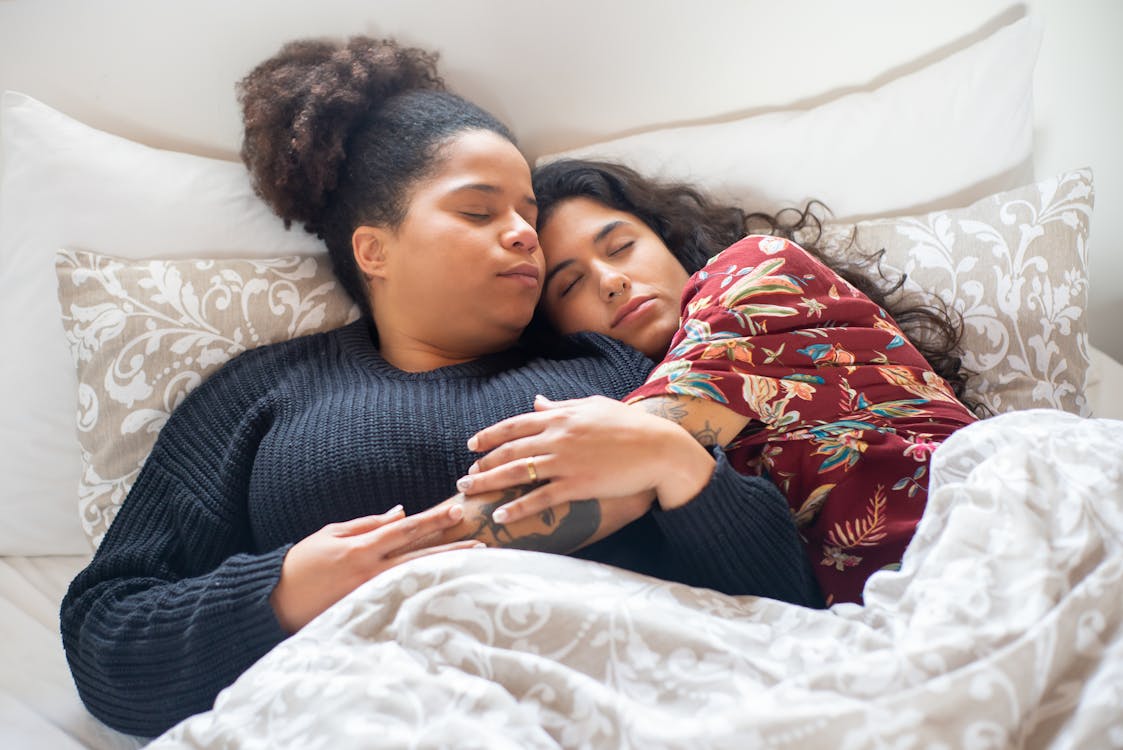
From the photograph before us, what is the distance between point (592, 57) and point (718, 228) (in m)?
0.43

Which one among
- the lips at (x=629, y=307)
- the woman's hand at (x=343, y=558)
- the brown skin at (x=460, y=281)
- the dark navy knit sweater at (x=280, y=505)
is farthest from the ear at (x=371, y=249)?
the woman's hand at (x=343, y=558)

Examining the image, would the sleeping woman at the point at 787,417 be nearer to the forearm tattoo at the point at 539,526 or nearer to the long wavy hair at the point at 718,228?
the forearm tattoo at the point at 539,526

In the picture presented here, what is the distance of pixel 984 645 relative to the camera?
0.66 m

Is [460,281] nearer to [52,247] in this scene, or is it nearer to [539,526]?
[539,526]

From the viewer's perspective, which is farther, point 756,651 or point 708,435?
point 708,435

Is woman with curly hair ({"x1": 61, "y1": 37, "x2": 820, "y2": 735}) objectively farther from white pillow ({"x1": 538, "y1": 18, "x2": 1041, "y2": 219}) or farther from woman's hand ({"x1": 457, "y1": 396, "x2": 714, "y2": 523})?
white pillow ({"x1": 538, "y1": 18, "x2": 1041, "y2": 219})

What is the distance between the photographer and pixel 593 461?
0.92 m

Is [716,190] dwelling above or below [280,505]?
above

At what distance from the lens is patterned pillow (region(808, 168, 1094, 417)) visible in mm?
1252

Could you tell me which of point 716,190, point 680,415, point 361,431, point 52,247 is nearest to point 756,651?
point 680,415

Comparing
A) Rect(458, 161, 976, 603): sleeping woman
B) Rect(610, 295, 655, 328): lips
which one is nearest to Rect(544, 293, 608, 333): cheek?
Rect(610, 295, 655, 328): lips

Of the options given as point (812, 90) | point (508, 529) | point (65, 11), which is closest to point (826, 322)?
point (508, 529)

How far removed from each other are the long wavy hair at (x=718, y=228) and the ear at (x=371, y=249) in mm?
251

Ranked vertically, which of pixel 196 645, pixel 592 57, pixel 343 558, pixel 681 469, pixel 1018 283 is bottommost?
pixel 196 645
